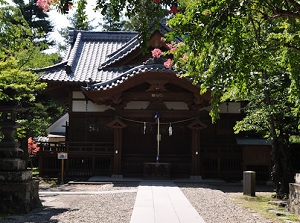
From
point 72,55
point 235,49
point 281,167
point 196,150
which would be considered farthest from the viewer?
point 72,55

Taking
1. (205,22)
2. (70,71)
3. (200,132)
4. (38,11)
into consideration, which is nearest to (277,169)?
(200,132)

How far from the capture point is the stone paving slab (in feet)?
24.6

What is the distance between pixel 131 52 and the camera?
17625 mm

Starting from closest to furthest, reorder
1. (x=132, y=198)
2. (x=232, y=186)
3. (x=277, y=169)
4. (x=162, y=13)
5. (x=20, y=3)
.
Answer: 1. (x=162, y=13)
2. (x=132, y=198)
3. (x=277, y=169)
4. (x=232, y=186)
5. (x=20, y=3)

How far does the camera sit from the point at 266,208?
374 inches

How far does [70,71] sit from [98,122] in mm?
2842

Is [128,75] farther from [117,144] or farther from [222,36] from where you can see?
[222,36]

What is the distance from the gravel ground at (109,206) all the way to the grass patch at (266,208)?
0.36 metres

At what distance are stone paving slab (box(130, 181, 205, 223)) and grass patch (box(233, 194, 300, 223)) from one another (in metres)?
1.65

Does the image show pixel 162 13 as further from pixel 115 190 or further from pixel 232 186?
pixel 232 186

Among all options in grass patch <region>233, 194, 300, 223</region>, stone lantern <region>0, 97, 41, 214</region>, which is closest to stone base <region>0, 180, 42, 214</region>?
stone lantern <region>0, 97, 41, 214</region>

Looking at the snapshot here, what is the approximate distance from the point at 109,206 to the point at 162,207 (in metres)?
1.33

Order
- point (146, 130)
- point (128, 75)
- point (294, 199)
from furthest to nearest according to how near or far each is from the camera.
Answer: point (146, 130), point (128, 75), point (294, 199)

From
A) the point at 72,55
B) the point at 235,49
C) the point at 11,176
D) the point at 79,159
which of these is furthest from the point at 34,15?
the point at 235,49
